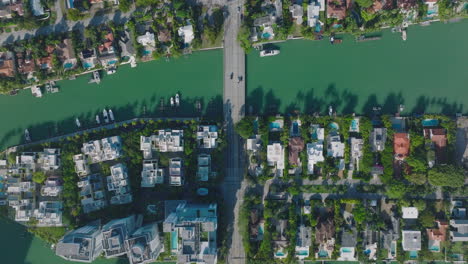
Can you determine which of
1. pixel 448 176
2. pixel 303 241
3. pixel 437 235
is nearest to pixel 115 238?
pixel 303 241

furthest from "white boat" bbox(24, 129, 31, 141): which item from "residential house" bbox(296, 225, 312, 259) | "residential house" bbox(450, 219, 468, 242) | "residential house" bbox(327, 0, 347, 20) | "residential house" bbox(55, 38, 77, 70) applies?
"residential house" bbox(450, 219, 468, 242)

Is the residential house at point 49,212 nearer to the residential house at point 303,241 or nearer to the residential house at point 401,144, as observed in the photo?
the residential house at point 303,241

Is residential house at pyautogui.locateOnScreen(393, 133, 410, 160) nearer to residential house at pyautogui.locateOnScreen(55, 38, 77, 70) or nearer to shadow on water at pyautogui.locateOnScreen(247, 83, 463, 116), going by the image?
shadow on water at pyautogui.locateOnScreen(247, 83, 463, 116)

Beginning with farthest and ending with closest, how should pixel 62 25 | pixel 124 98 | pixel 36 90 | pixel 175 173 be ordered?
pixel 124 98
pixel 36 90
pixel 62 25
pixel 175 173

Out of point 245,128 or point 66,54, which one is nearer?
point 245,128

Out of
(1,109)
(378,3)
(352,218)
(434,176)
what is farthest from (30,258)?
(378,3)

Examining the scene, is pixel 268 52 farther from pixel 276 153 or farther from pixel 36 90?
pixel 36 90
